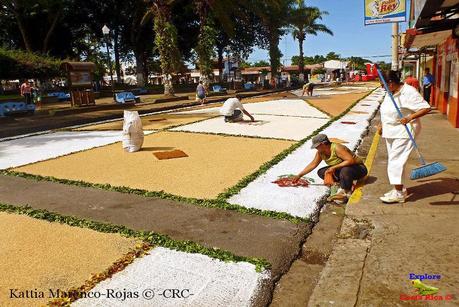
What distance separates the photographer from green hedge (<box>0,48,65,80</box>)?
78.3 ft

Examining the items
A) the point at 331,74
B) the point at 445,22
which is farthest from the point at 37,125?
the point at 331,74

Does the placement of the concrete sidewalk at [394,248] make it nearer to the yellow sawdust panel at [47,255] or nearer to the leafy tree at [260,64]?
the yellow sawdust panel at [47,255]

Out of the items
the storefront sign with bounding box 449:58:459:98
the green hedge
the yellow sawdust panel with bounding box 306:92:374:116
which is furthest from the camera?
the green hedge

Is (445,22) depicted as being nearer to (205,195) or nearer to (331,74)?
(205,195)

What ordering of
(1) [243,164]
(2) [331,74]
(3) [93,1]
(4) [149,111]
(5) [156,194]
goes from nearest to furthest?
(5) [156,194] < (1) [243,164] < (4) [149,111] < (3) [93,1] < (2) [331,74]

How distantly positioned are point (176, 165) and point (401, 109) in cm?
417

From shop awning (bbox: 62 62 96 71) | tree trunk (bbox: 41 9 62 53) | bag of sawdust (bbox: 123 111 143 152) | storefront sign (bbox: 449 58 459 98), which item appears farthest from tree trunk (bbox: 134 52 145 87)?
storefront sign (bbox: 449 58 459 98)

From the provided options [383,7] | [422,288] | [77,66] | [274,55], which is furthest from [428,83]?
[274,55]

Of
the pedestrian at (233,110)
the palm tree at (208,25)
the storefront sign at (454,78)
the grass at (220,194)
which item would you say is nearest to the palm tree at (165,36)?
the palm tree at (208,25)

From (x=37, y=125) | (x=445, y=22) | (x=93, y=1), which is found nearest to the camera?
(x=445, y=22)

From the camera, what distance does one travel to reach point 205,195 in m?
5.55

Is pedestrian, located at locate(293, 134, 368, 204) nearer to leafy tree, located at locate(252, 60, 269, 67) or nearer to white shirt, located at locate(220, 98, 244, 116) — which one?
white shirt, located at locate(220, 98, 244, 116)

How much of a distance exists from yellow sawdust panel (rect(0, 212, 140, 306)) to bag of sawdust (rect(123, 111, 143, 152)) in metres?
4.12

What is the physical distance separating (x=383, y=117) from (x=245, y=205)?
2087mm
